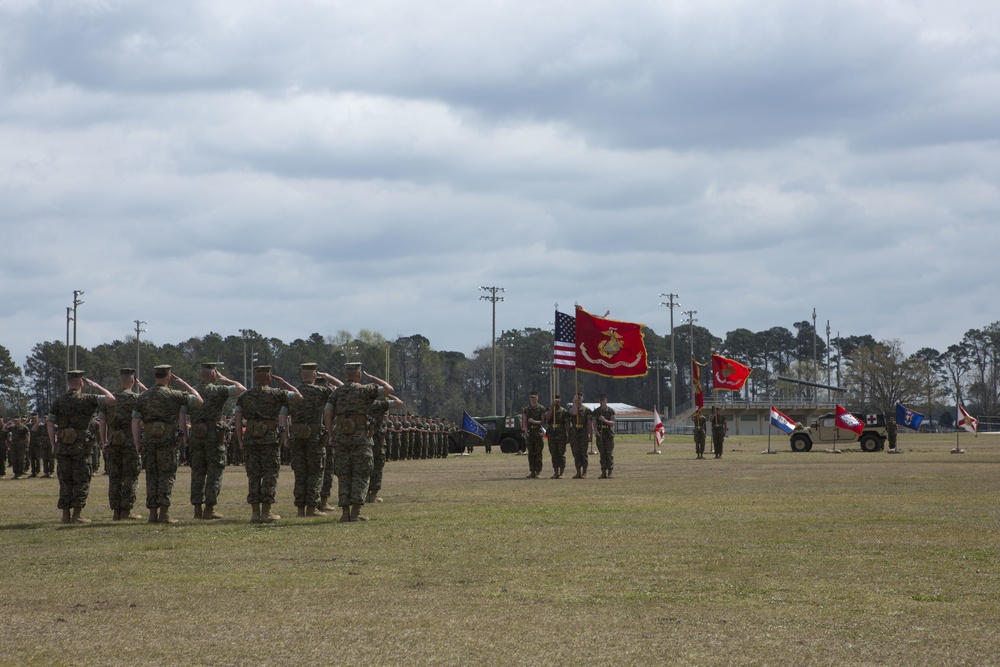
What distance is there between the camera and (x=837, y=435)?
5706 centimetres

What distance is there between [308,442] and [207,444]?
4.36ft

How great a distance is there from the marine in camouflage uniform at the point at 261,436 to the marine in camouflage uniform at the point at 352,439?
0.73 m

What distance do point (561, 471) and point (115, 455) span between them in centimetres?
1301

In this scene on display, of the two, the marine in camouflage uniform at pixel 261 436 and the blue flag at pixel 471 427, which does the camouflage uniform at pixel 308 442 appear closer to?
the marine in camouflage uniform at pixel 261 436

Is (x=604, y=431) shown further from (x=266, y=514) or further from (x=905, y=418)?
(x=905, y=418)

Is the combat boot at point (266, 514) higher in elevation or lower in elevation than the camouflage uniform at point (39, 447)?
lower

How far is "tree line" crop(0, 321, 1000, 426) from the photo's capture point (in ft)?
404

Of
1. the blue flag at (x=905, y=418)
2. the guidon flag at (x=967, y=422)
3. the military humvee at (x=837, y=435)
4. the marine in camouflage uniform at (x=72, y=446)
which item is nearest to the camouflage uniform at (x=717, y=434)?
the military humvee at (x=837, y=435)

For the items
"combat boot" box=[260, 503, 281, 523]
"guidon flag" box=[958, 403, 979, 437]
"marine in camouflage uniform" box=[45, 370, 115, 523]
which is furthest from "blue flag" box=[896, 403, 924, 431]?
"marine in camouflage uniform" box=[45, 370, 115, 523]

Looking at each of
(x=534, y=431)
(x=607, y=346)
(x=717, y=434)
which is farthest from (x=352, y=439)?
(x=717, y=434)

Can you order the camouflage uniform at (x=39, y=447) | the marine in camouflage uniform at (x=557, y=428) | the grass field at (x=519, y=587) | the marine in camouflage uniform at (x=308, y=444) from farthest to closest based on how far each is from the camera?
the camouflage uniform at (x=39, y=447) < the marine in camouflage uniform at (x=557, y=428) < the marine in camouflage uniform at (x=308, y=444) < the grass field at (x=519, y=587)

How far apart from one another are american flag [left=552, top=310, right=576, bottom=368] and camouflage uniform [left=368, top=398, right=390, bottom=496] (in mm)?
9688

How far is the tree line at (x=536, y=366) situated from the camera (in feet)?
404

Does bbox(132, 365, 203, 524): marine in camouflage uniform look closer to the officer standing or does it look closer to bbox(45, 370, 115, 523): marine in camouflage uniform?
bbox(45, 370, 115, 523): marine in camouflage uniform
